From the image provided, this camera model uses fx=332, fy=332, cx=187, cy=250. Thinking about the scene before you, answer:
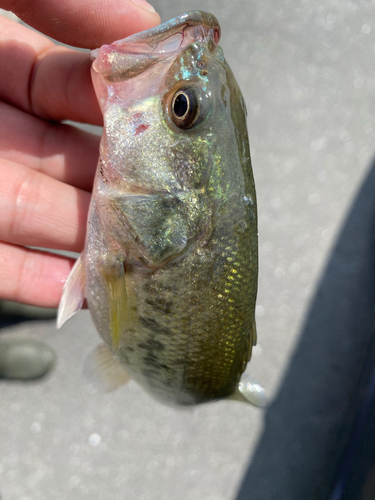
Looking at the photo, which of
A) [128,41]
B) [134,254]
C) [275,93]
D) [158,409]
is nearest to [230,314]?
[134,254]

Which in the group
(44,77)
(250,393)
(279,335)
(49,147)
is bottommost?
(279,335)

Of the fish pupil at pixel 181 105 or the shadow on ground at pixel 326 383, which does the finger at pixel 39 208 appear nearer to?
the fish pupil at pixel 181 105

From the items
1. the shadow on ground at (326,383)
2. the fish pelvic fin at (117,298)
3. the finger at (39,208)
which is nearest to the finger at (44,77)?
the finger at (39,208)

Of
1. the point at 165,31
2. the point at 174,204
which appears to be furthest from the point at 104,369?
the point at 165,31

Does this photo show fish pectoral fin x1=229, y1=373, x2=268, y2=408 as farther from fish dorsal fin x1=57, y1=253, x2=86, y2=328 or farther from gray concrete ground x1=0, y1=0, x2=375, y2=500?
gray concrete ground x1=0, y1=0, x2=375, y2=500

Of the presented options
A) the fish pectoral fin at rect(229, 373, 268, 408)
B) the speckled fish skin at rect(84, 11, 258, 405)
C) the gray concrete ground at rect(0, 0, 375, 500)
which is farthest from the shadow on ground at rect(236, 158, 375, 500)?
the speckled fish skin at rect(84, 11, 258, 405)

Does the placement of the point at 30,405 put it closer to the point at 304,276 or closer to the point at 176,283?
the point at 176,283

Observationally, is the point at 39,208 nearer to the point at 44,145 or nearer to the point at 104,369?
the point at 44,145
